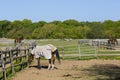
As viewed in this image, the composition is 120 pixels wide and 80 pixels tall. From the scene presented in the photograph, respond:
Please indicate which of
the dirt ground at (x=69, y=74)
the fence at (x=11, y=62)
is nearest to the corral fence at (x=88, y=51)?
the fence at (x=11, y=62)

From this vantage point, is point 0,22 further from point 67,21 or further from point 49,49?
point 49,49

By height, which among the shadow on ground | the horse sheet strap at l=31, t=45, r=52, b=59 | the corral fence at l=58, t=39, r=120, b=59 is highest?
the horse sheet strap at l=31, t=45, r=52, b=59

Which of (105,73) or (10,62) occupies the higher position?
(10,62)

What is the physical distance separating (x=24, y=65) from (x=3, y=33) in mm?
110150

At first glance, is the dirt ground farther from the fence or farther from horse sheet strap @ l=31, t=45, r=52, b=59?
horse sheet strap @ l=31, t=45, r=52, b=59

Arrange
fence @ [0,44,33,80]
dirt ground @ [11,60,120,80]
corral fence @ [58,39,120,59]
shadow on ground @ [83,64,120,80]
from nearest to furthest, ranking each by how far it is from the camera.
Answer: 1. fence @ [0,44,33,80]
2. dirt ground @ [11,60,120,80]
3. shadow on ground @ [83,64,120,80]
4. corral fence @ [58,39,120,59]

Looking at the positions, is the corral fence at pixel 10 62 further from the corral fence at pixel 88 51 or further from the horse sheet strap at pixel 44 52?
the corral fence at pixel 88 51

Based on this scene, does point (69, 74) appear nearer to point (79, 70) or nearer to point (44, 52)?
point (79, 70)

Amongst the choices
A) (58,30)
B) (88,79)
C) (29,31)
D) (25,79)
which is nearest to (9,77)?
(25,79)

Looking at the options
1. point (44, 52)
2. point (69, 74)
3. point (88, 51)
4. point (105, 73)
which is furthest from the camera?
point (88, 51)

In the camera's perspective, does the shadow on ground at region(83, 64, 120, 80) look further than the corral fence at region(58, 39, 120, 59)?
No

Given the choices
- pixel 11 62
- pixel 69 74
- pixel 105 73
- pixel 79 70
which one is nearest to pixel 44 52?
pixel 79 70

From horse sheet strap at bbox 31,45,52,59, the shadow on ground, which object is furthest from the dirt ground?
horse sheet strap at bbox 31,45,52,59

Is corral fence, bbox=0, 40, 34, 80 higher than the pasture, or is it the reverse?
corral fence, bbox=0, 40, 34, 80
